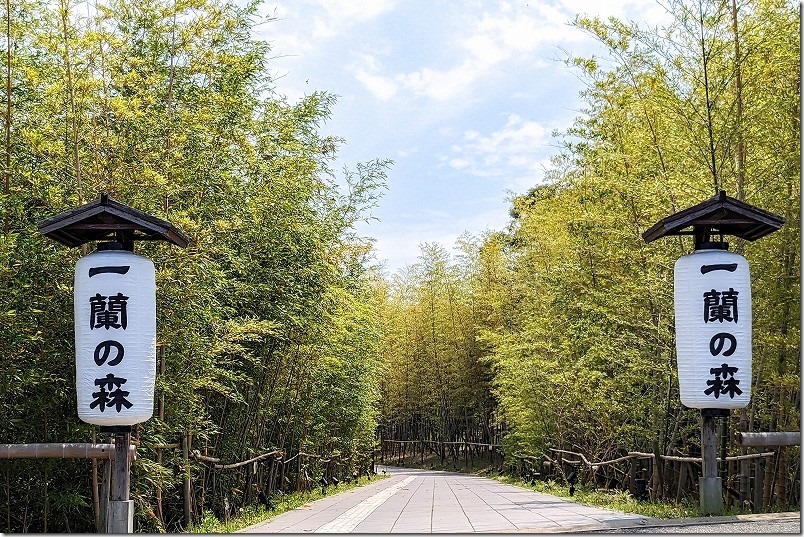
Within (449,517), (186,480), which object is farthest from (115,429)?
(449,517)

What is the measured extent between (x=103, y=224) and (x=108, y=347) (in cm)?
73

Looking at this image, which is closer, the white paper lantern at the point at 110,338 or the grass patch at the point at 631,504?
the white paper lantern at the point at 110,338

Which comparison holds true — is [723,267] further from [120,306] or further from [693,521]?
[120,306]

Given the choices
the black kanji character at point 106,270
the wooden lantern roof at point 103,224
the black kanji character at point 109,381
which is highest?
the wooden lantern roof at point 103,224

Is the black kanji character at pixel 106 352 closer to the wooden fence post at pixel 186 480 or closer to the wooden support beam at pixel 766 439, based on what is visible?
the wooden fence post at pixel 186 480

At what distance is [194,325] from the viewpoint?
18.1ft

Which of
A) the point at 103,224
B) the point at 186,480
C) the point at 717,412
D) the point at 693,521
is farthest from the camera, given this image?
the point at 186,480

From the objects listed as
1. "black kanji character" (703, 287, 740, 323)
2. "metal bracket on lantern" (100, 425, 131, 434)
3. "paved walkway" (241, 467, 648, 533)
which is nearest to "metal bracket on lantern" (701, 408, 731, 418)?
"black kanji character" (703, 287, 740, 323)

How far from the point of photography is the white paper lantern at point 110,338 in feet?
15.0

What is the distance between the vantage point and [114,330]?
4.59m

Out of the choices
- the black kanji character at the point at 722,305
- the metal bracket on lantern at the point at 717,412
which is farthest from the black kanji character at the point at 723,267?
the metal bracket on lantern at the point at 717,412

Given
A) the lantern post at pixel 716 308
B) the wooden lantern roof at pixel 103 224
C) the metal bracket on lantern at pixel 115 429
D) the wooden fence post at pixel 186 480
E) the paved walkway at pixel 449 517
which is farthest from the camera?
the wooden fence post at pixel 186 480

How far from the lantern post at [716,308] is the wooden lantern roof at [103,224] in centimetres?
346

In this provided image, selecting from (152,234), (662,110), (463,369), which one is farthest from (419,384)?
(152,234)
